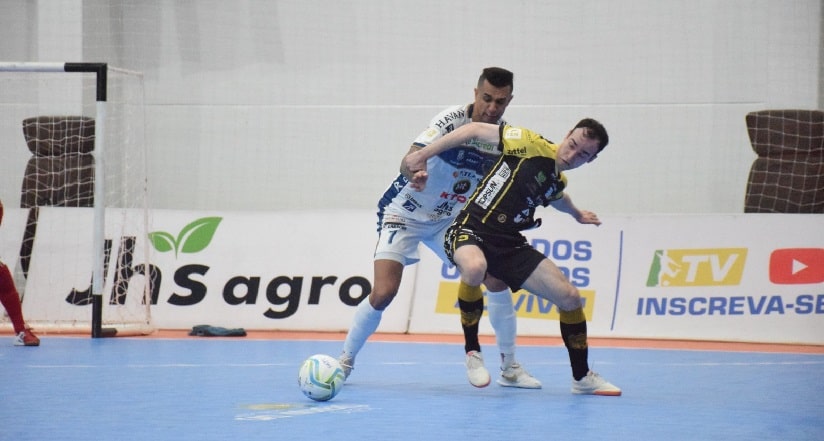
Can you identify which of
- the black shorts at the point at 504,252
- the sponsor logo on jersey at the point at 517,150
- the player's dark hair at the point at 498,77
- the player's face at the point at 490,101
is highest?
the player's dark hair at the point at 498,77

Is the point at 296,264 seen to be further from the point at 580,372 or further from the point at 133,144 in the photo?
the point at 580,372

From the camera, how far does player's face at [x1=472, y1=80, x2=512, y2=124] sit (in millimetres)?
6898

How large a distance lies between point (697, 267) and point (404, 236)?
4.70 metres

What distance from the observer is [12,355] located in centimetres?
913

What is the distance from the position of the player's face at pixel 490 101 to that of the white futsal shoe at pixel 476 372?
163 cm

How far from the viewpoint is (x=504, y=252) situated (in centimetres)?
681

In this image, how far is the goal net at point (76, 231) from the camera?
10.6 m

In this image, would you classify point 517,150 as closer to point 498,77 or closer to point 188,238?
point 498,77

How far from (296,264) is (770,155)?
18.2 feet

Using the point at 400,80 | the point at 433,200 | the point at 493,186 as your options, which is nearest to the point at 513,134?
the point at 493,186

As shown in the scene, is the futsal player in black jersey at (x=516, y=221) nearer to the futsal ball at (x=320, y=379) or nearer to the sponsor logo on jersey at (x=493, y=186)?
the sponsor logo on jersey at (x=493, y=186)

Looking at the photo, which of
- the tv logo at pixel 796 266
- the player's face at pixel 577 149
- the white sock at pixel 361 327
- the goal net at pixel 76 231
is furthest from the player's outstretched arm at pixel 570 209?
the goal net at pixel 76 231

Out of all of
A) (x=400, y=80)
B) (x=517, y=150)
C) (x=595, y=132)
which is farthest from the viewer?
(x=400, y=80)

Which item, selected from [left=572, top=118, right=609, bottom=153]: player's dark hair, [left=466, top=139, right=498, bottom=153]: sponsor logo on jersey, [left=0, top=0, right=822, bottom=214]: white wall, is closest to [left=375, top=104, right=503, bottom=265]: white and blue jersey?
[left=466, top=139, right=498, bottom=153]: sponsor logo on jersey
